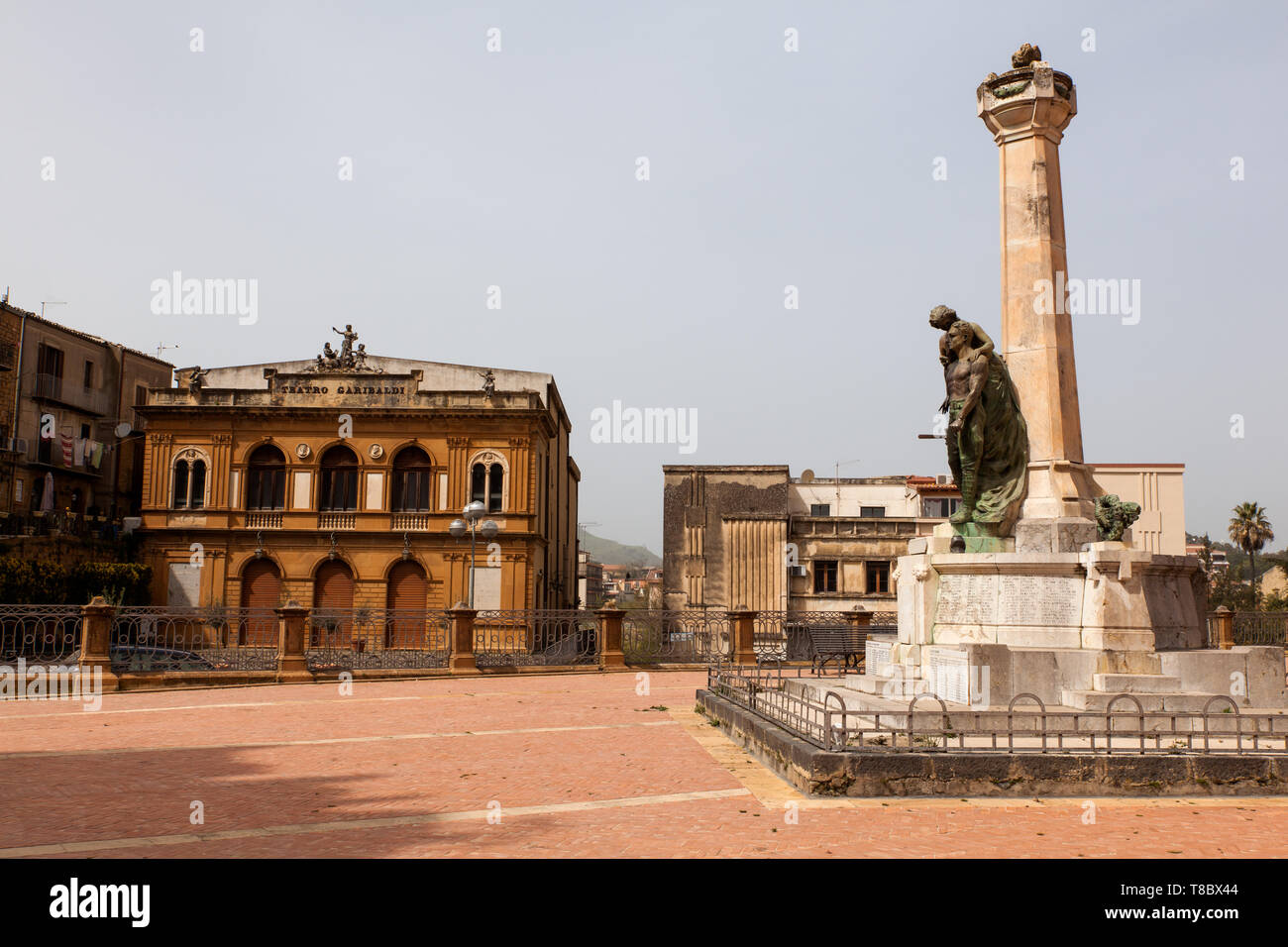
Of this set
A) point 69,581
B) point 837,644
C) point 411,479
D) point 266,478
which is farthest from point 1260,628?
point 69,581

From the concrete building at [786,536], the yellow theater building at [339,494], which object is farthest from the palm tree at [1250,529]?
the yellow theater building at [339,494]

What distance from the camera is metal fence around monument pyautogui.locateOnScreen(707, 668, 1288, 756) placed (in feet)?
26.7

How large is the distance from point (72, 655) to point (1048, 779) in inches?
721

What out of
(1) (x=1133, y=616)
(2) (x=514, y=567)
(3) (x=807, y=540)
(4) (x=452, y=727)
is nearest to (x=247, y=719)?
(4) (x=452, y=727)

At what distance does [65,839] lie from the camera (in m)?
6.91

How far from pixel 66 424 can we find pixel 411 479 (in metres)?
15.0

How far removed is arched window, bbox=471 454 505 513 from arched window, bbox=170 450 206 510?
34.8 feet

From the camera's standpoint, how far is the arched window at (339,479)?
129ft

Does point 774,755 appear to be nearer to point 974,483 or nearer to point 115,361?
point 974,483

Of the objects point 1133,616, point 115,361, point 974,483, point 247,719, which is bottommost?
point 247,719

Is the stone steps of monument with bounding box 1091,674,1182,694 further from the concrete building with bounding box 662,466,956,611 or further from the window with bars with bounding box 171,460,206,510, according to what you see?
the window with bars with bounding box 171,460,206,510

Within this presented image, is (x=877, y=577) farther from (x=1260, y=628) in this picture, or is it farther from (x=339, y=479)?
(x=339, y=479)

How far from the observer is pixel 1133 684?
9.78 metres

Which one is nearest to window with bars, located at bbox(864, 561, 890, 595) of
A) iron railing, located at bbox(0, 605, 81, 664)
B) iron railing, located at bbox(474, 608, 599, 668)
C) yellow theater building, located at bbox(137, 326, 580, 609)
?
yellow theater building, located at bbox(137, 326, 580, 609)
